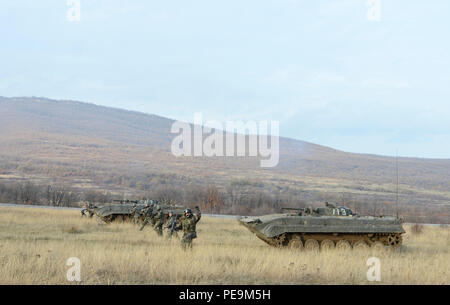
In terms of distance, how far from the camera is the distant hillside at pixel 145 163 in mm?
68562

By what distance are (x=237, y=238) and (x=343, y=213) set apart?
486 cm

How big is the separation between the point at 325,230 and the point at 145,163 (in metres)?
72.7

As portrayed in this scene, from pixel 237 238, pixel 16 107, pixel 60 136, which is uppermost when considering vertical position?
pixel 16 107

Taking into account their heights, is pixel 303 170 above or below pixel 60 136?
below

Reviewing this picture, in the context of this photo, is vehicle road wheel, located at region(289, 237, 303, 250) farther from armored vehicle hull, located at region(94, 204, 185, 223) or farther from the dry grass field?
armored vehicle hull, located at region(94, 204, 185, 223)

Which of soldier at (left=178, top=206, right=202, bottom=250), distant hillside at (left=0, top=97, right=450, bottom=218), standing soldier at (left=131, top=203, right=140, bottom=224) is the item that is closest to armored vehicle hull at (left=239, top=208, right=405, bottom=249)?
soldier at (left=178, top=206, right=202, bottom=250)

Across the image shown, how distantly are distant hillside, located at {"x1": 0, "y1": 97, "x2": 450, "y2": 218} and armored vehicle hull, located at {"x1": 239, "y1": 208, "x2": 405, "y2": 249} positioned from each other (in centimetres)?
3819

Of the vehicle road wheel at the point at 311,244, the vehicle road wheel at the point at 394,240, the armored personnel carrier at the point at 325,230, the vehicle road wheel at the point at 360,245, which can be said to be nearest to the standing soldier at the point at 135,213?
the armored personnel carrier at the point at 325,230

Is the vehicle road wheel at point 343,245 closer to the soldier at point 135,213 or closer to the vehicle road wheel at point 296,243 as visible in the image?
the vehicle road wheel at point 296,243

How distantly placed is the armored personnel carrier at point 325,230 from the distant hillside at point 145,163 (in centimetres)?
3817

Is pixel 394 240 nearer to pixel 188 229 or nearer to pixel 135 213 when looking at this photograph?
pixel 188 229

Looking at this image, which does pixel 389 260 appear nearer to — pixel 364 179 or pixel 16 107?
pixel 364 179
